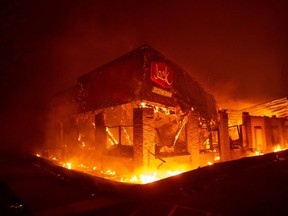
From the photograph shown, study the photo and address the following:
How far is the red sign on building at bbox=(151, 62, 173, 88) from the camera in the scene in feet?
35.1

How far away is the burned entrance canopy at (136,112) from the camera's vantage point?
10070 mm

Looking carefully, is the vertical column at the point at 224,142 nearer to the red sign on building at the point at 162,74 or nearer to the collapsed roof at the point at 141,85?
the collapsed roof at the point at 141,85

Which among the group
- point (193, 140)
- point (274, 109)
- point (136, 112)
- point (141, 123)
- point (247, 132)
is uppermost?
point (274, 109)

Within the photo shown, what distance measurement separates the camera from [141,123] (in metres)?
9.66

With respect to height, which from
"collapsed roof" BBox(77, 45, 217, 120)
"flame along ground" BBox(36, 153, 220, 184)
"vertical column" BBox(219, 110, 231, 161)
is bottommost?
"flame along ground" BBox(36, 153, 220, 184)

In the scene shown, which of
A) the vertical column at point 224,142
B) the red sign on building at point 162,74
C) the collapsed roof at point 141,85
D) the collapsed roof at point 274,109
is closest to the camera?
the collapsed roof at point 141,85

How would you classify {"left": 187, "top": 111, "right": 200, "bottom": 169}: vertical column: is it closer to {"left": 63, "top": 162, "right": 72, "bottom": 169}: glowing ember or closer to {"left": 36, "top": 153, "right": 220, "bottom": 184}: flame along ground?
{"left": 36, "top": 153, "right": 220, "bottom": 184}: flame along ground

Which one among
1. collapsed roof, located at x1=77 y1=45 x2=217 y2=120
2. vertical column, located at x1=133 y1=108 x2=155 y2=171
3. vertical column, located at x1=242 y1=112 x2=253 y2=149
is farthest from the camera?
vertical column, located at x1=242 y1=112 x2=253 y2=149

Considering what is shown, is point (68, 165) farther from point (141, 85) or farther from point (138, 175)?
point (141, 85)

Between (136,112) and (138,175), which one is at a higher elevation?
(136,112)

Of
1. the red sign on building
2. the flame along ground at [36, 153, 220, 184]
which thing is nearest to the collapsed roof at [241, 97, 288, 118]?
the red sign on building

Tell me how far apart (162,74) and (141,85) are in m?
1.53

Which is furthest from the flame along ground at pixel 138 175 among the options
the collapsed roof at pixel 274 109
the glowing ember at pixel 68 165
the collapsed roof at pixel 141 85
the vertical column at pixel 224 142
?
the collapsed roof at pixel 274 109

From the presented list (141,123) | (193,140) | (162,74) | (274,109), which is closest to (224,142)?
(193,140)
